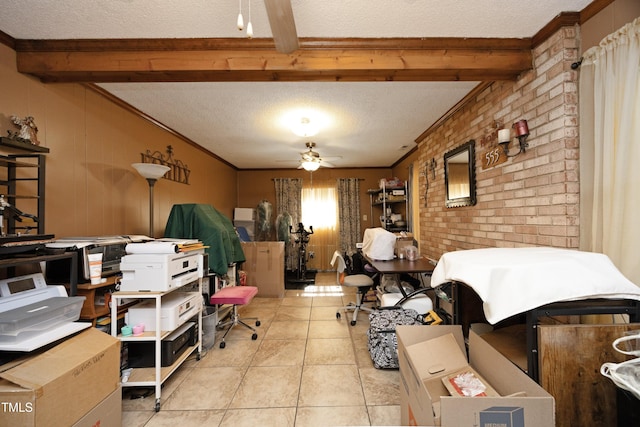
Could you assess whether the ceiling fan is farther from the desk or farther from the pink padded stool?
the pink padded stool

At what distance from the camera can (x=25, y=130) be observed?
1721 mm

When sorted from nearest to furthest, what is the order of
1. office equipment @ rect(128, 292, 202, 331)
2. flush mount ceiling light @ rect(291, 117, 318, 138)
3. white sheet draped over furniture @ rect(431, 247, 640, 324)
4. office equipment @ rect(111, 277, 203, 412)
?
white sheet draped over furniture @ rect(431, 247, 640, 324)
office equipment @ rect(111, 277, 203, 412)
office equipment @ rect(128, 292, 202, 331)
flush mount ceiling light @ rect(291, 117, 318, 138)

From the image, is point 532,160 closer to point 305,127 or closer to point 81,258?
point 305,127

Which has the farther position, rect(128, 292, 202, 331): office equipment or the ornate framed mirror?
the ornate framed mirror

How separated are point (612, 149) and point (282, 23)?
1841 millimetres

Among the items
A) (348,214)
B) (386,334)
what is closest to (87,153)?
(386,334)

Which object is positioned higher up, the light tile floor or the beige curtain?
the beige curtain

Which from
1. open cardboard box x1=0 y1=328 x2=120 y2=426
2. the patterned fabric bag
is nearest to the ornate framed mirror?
the patterned fabric bag

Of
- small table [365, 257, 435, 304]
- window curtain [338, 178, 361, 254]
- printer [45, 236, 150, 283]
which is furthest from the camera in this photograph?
window curtain [338, 178, 361, 254]

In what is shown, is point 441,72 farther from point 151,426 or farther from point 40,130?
point 151,426

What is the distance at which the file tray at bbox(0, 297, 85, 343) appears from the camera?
3.85ft

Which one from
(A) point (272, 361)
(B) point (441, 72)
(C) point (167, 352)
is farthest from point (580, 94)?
(C) point (167, 352)

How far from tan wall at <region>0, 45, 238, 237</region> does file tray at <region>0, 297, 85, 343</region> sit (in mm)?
901

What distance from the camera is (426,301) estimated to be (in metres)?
2.67
